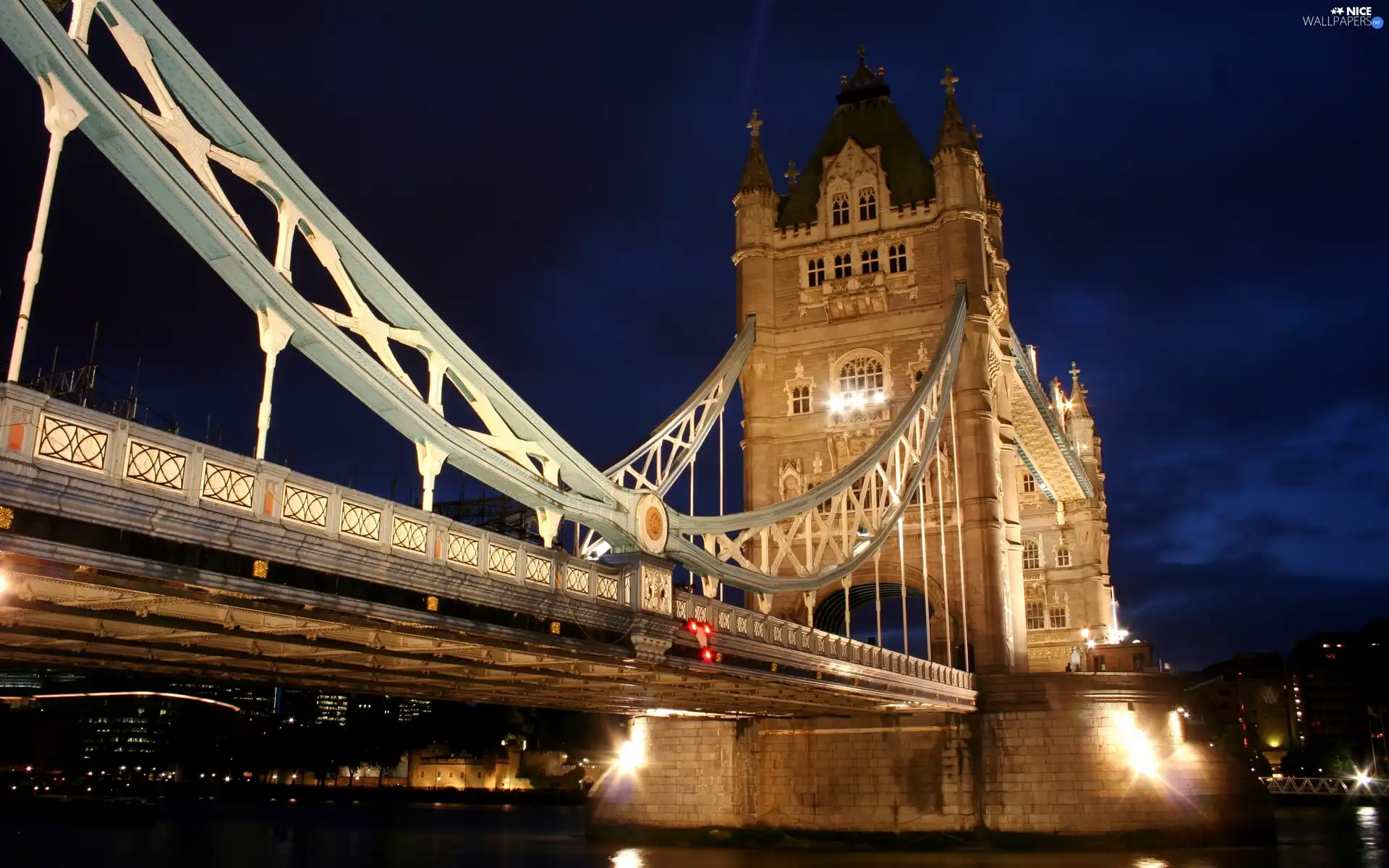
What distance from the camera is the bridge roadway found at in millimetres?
10070

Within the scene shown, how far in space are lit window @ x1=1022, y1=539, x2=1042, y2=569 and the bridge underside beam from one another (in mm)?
33415

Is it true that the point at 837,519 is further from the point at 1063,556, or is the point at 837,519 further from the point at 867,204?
the point at 1063,556

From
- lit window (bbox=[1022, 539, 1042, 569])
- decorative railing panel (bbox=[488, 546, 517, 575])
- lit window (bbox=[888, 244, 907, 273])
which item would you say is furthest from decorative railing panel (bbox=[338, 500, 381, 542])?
lit window (bbox=[1022, 539, 1042, 569])

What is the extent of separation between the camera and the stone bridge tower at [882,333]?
41.0m

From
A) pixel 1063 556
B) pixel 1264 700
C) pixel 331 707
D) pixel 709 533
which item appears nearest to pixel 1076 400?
pixel 1063 556

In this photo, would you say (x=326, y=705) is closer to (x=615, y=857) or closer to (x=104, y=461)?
(x=615, y=857)

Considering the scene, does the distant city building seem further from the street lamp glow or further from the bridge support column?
the bridge support column

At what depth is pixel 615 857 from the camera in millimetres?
34906

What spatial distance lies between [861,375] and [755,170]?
9516 millimetres

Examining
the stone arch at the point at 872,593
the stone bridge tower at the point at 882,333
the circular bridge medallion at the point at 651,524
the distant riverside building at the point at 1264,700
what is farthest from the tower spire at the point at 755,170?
the distant riverside building at the point at 1264,700

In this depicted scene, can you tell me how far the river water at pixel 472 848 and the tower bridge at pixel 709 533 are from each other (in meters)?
1.94

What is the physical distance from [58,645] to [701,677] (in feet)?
37.8

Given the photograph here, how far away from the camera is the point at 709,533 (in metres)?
23.2

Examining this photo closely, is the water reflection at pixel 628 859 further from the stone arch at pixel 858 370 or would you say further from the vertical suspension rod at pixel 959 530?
the stone arch at pixel 858 370
